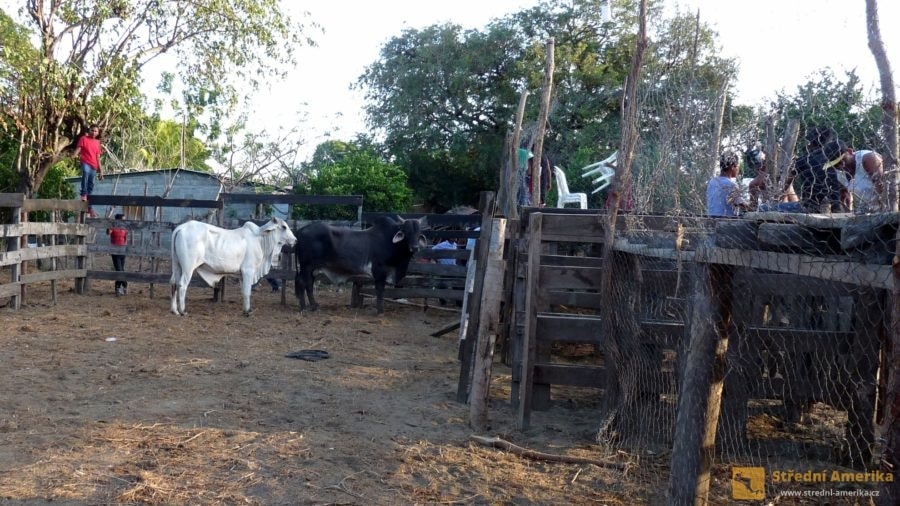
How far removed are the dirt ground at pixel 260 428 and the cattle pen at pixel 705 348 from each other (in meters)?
0.38

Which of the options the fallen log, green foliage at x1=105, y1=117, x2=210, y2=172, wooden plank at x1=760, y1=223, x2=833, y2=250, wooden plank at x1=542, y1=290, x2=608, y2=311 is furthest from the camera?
green foliage at x1=105, y1=117, x2=210, y2=172

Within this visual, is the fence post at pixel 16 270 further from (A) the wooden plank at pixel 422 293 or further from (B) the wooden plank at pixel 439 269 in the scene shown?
(B) the wooden plank at pixel 439 269

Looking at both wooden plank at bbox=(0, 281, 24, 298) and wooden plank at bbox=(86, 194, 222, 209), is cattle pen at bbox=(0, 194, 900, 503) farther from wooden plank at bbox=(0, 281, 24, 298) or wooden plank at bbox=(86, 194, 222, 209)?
wooden plank at bbox=(86, 194, 222, 209)

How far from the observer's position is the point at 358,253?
13461 mm

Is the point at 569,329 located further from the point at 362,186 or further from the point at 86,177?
the point at 362,186

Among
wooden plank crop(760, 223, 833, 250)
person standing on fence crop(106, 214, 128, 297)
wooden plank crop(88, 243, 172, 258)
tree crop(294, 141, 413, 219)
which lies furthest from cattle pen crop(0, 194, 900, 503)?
Result: tree crop(294, 141, 413, 219)

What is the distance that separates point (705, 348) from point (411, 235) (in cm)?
976

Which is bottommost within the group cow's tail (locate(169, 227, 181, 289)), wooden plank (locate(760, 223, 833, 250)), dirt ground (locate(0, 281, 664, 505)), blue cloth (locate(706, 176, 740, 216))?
dirt ground (locate(0, 281, 664, 505))

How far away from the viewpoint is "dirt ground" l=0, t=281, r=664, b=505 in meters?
4.74

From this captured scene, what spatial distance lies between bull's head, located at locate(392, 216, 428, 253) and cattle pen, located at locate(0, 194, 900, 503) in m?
6.05

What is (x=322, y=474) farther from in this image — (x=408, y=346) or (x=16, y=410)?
(x=408, y=346)

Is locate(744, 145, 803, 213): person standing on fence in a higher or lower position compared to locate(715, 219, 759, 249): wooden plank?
higher

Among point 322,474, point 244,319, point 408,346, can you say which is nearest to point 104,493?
point 322,474

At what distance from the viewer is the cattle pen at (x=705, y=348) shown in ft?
12.5
